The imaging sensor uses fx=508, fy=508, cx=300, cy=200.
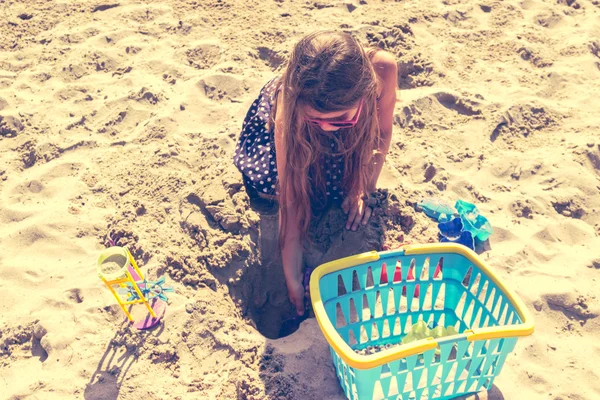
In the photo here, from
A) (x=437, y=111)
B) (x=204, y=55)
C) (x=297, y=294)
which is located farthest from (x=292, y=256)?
(x=204, y=55)

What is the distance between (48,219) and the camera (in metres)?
2.47

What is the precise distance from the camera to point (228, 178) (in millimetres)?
2588

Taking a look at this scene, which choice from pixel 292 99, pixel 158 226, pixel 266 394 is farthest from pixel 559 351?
pixel 158 226

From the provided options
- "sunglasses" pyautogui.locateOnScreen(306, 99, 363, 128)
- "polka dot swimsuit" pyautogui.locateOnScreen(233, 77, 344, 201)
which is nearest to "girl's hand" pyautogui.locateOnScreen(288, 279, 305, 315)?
"polka dot swimsuit" pyautogui.locateOnScreen(233, 77, 344, 201)

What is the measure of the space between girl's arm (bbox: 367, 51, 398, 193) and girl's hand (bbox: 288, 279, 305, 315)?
0.59 m

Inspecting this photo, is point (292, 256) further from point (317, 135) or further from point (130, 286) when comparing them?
point (130, 286)

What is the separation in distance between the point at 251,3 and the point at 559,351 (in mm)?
3069

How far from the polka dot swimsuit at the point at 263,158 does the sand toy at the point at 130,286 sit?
2.09ft

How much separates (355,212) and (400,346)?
0.85 metres

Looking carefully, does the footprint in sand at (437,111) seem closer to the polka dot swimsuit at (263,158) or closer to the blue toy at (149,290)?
the polka dot swimsuit at (263,158)

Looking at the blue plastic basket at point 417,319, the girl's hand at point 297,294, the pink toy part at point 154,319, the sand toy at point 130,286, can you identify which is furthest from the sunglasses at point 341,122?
Result: the pink toy part at point 154,319

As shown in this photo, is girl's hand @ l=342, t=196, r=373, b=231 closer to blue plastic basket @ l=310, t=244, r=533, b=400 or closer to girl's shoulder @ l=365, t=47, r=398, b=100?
blue plastic basket @ l=310, t=244, r=533, b=400

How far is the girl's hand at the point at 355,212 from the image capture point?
237 cm

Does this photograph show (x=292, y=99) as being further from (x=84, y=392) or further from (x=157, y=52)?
(x=157, y=52)
